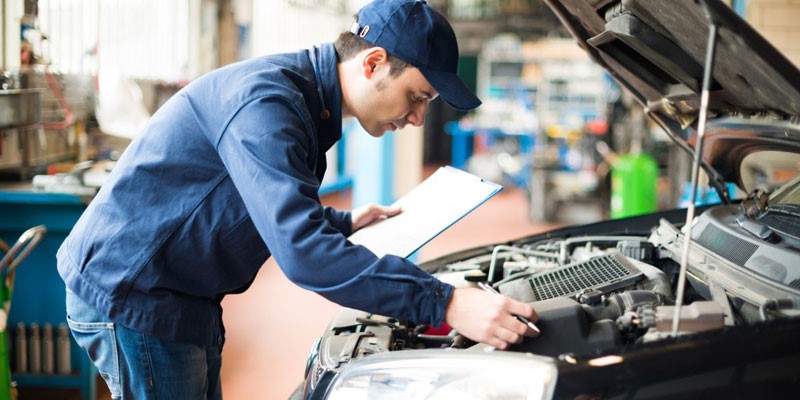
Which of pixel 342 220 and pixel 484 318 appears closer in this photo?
pixel 484 318

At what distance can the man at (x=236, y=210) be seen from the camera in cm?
140

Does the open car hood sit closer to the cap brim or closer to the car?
the car

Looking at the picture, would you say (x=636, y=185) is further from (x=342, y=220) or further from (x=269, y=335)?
(x=342, y=220)

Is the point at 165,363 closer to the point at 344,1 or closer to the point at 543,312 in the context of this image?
the point at 543,312

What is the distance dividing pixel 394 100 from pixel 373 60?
98 millimetres

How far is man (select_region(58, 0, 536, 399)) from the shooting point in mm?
1404

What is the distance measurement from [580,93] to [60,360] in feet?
40.6

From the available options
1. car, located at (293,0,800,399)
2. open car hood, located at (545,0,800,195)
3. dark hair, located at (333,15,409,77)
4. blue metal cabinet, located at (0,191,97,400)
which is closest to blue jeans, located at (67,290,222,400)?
car, located at (293,0,800,399)

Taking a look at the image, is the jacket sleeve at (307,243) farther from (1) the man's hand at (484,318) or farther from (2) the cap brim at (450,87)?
(2) the cap brim at (450,87)

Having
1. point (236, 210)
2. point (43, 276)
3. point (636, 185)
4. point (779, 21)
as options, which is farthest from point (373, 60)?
point (636, 185)

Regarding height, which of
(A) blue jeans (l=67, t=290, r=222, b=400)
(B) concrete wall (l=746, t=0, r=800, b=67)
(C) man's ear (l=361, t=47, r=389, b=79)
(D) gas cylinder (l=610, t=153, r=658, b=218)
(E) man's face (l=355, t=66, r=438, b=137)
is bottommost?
(D) gas cylinder (l=610, t=153, r=658, b=218)

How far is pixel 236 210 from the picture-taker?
62.1 inches

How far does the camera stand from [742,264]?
183cm

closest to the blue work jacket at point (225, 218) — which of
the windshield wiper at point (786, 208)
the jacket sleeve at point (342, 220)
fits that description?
the jacket sleeve at point (342, 220)
